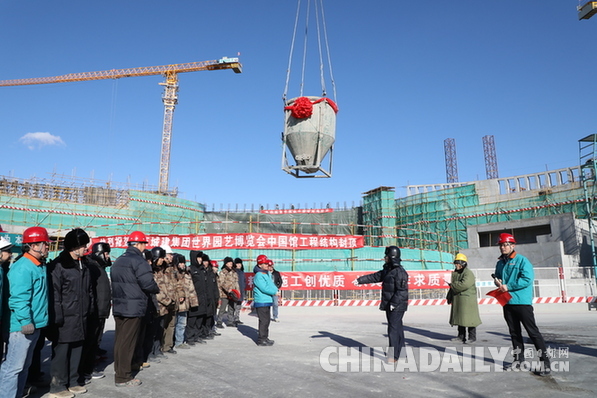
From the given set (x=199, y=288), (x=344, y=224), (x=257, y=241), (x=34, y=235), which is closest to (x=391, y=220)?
(x=344, y=224)

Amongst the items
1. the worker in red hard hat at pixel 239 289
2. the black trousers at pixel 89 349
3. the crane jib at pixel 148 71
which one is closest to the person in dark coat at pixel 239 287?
the worker in red hard hat at pixel 239 289

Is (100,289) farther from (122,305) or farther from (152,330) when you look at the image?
(152,330)

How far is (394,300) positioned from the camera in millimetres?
6090

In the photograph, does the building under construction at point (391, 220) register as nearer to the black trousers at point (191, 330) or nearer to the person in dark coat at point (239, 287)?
the person in dark coat at point (239, 287)

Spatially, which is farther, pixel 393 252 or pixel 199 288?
pixel 199 288

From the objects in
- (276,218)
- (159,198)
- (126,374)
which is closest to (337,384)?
(126,374)

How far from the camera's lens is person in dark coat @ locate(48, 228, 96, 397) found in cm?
447

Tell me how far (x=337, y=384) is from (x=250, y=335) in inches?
185

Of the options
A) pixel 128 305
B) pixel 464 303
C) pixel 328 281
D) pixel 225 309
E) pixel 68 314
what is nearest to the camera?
pixel 68 314

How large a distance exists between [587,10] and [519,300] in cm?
4523

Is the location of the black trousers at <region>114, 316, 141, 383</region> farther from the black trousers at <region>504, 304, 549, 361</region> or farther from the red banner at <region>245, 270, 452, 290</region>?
the red banner at <region>245, 270, 452, 290</region>

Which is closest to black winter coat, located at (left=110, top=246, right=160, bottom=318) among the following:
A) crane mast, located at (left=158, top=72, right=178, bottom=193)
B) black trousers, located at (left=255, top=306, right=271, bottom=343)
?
black trousers, located at (left=255, top=306, right=271, bottom=343)

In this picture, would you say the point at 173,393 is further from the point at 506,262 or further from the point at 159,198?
the point at 159,198

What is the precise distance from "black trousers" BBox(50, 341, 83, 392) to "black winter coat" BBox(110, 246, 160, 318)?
59cm
